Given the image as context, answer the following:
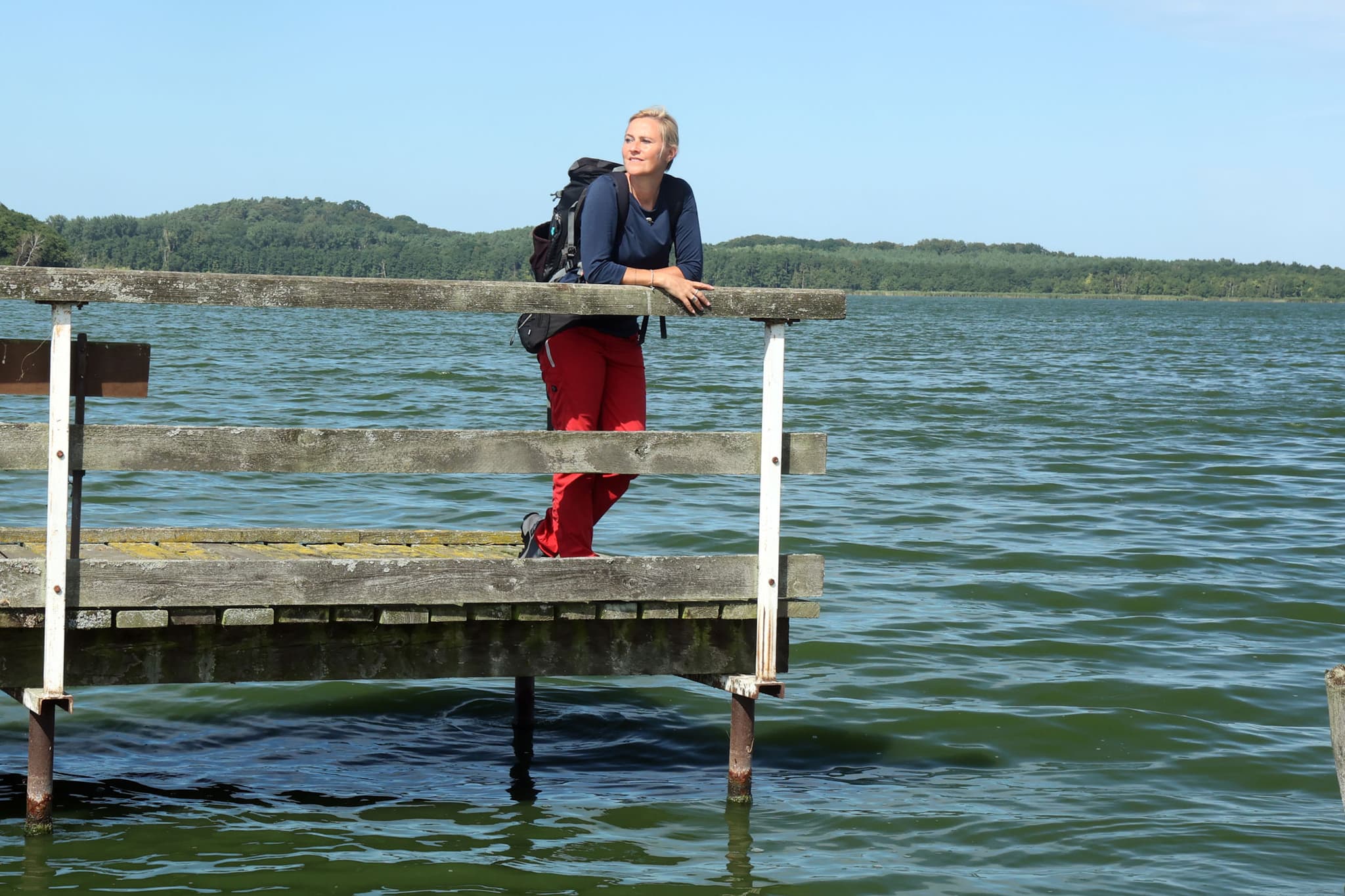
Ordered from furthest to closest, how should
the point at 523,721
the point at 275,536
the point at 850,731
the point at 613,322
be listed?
the point at 850,731, the point at 523,721, the point at 275,536, the point at 613,322

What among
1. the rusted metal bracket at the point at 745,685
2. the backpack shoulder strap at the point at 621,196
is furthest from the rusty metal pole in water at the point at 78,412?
the rusted metal bracket at the point at 745,685

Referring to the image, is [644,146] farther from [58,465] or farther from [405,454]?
[58,465]

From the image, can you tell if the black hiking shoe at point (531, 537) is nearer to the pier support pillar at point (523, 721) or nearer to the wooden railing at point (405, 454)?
the wooden railing at point (405, 454)

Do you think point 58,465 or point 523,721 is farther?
point 523,721

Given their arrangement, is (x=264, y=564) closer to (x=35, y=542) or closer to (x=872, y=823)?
(x=35, y=542)

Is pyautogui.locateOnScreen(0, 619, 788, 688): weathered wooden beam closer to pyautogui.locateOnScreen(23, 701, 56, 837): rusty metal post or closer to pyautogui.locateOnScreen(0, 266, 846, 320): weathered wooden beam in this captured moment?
pyautogui.locateOnScreen(23, 701, 56, 837): rusty metal post

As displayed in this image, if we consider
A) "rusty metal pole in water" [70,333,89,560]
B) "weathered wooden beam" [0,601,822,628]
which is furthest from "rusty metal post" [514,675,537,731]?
"rusty metal pole in water" [70,333,89,560]

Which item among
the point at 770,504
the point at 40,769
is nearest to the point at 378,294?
the point at 770,504

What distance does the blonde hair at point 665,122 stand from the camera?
5.71 m

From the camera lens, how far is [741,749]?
639 centimetres

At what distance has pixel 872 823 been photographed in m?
6.52

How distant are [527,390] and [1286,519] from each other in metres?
18.3

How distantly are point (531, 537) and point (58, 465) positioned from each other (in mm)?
1870

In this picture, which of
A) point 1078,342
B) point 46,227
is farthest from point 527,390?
point 46,227
